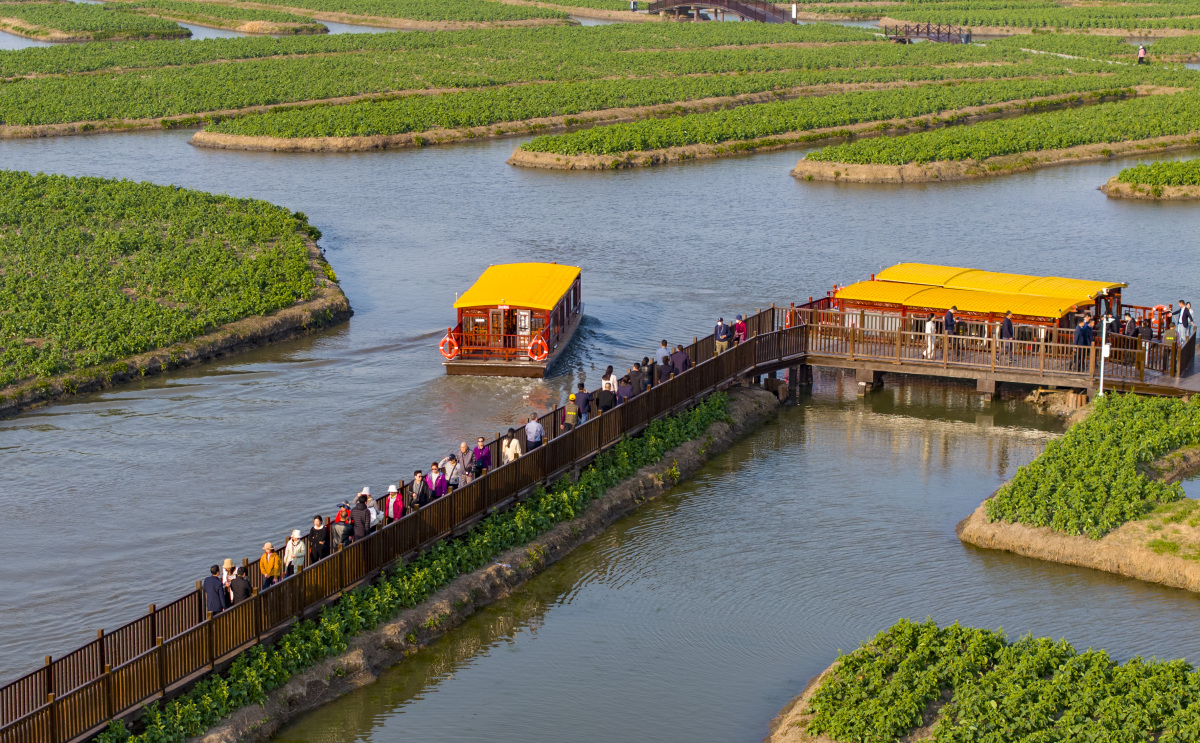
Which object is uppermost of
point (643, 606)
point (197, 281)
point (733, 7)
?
point (733, 7)

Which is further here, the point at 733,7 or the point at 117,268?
the point at 733,7

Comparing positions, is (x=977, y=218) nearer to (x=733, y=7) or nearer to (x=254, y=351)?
(x=254, y=351)

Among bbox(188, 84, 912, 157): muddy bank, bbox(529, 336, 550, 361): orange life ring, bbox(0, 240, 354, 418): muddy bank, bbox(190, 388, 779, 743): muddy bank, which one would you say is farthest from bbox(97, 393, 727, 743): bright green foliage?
bbox(188, 84, 912, 157): muddy bank

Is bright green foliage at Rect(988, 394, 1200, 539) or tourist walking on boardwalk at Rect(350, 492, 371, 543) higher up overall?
Result: tourist walking on boardwalk at Rect(350, 492, 371, 543)

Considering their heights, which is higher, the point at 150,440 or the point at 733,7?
the point at 733,7

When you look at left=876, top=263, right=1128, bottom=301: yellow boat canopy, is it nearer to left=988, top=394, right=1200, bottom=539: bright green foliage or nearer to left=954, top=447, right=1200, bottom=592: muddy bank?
left=988, top=394, right=1200, bottom=539: bright green foliage

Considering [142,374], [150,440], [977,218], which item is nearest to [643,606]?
[150,440]
